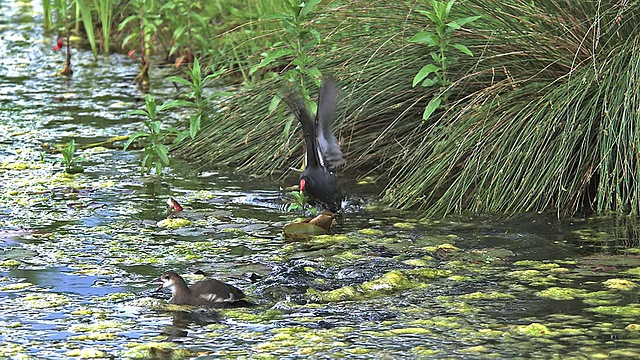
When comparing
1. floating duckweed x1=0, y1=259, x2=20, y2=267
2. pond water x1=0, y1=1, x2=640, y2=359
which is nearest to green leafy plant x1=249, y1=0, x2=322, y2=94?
pond water x1=0, y1=1, x2=640, y2=359

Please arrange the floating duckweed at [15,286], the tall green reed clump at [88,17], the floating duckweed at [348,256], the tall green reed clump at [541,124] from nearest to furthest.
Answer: the floating duckweed at [15,286] < the floating duckweed at [348,256] < the tall green reed clump at [541,124] < the tall green reed clump at [88,17]

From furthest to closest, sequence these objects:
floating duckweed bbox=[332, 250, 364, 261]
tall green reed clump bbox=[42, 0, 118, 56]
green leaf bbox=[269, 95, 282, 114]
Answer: tall green reed clump bbox=[42, 0, 118, 56] → green leaf bbox=[269, 95, 282, 114] → floating duckweed bbox=[332, 250, 364, 261]

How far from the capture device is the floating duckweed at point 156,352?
364 cm

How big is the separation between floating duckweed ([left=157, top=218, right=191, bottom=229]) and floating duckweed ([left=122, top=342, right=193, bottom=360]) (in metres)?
1.84

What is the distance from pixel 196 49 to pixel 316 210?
4190 millimetres

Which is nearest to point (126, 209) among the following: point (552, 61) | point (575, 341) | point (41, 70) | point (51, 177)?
point (51, 177)

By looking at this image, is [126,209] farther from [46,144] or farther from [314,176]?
[46,144]

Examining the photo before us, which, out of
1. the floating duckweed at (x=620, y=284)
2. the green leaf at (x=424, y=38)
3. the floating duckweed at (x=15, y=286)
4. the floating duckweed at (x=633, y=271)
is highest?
the green leaf at (x=424, y=38)

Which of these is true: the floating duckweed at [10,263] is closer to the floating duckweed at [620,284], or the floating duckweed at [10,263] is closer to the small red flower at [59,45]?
the floating duckweed at [620,284]

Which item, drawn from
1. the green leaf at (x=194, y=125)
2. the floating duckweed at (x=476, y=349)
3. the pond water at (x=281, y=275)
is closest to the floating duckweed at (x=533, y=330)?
the pond water at (x=281, y=275)

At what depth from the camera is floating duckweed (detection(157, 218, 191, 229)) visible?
5547mm

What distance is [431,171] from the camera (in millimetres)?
5688

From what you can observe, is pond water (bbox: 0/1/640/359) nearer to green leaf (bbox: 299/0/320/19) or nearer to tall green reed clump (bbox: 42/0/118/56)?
green leaf (bbox: 299/0/320/19)

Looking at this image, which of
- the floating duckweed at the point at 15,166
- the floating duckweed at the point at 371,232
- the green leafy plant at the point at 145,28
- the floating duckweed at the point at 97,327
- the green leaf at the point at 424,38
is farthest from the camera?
the green leafy plant at the point at 145,28
